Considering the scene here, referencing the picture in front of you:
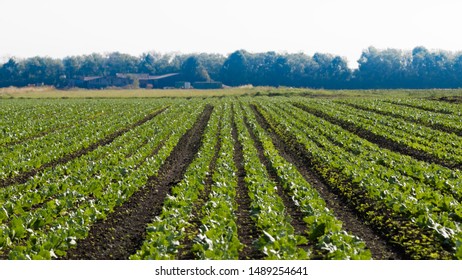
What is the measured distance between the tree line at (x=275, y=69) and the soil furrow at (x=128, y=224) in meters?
121

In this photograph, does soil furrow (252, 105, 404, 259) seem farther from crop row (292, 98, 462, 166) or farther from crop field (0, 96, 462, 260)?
crop row (292, 98, 462, 166)

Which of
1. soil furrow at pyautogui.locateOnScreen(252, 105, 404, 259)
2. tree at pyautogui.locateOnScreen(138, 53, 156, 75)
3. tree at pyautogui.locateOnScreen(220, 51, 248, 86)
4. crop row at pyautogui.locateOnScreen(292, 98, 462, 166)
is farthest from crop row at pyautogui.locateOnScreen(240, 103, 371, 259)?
tree at pyautogui.locateOnScreen(138, 53, 156, 75)

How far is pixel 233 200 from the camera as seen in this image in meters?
11.8

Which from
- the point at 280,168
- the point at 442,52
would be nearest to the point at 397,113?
the point at 280,168

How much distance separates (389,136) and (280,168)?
31.9 ft

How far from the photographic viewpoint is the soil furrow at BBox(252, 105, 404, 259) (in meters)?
8.96

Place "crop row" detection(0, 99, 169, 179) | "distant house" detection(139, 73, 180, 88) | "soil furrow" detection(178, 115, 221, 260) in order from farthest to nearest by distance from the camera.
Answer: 1. "distant house" detection(139, 73, 180, 88)
2. "crop row" detection(0, 99, 169, 179)
3. "soil furrow" detection(178, 115, 221, 260)

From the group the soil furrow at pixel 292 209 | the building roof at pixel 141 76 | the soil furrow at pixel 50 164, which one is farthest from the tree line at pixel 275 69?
the soil furrow at pixel 292 209

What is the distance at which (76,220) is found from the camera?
972 cm

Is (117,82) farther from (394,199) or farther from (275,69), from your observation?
(394,199)

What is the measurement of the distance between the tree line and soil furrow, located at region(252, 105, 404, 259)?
116 m

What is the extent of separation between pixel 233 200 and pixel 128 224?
2.60 m

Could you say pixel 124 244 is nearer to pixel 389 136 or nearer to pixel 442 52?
pixel 389 136
